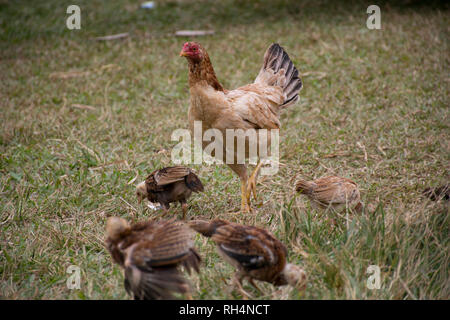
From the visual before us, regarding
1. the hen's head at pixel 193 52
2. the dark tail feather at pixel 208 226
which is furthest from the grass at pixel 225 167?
the hen's head at pixel 193 52

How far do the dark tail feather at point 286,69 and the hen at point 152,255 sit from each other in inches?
112

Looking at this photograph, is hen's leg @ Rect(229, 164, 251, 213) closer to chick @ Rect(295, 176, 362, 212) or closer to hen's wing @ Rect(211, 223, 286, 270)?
chick @ Rect(295, 176, 362, 212)

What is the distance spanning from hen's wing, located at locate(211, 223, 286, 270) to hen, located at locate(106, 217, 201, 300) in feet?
0.72

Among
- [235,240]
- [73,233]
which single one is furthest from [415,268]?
[73,233]

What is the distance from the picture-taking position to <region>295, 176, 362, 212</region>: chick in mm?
4141

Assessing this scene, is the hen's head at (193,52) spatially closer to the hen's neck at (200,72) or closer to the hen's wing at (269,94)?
the hen's neck at (200,72)

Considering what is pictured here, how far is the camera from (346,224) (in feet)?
12.1

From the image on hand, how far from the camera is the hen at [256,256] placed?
3.15 metres

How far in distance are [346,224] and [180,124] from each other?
373 centimetres

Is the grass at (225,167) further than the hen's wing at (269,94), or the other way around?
the hen's wing at (269,94)

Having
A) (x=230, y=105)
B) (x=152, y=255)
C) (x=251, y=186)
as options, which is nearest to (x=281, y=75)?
(x=230, y=105)
